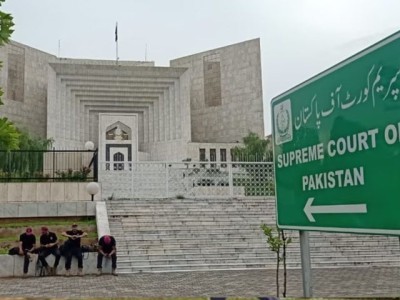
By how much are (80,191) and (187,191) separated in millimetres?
3993

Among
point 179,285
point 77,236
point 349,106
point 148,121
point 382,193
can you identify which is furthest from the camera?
point 148,121

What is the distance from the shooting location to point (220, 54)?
4169 cm

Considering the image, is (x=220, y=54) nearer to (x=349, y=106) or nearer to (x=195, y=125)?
(x=195, y=125)

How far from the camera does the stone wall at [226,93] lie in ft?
130

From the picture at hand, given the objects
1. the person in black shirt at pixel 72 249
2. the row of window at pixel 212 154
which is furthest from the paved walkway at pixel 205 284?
the row of window at pixel 212 154

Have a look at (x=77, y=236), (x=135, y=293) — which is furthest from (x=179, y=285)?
(x=77, y=236)

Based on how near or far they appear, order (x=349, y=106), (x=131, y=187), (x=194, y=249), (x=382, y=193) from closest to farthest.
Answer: (x=382, y=193) → (x=349, y=106) → (x=194, y=249) → (x=131, y=187)

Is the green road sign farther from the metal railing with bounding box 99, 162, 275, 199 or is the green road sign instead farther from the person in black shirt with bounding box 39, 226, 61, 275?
the metal railing with bounding box 99, 162, 275, 199

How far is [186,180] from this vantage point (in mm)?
17000

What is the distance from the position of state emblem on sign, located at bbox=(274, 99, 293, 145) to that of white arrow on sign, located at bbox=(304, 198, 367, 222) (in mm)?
407

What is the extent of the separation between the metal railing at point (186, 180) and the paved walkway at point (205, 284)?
6.96 metres

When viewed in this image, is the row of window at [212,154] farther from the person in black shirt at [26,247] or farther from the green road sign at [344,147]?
the green road sign at [344,147]

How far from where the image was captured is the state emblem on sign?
253 centimetres

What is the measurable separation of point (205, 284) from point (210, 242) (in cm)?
368
